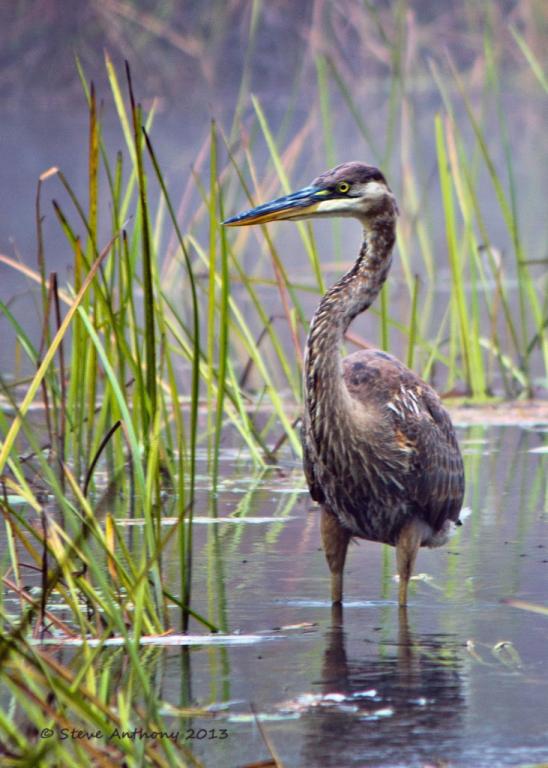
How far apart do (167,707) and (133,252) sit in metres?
1.80

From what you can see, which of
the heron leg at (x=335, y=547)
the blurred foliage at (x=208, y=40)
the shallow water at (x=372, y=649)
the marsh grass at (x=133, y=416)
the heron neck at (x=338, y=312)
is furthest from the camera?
the blurred foliage at (x=208, y=40)

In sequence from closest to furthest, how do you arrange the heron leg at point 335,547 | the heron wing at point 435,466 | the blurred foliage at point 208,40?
the heron leg at point 335,547 < the heron wing at point 435,466 < the blurred foliage at point 208,40

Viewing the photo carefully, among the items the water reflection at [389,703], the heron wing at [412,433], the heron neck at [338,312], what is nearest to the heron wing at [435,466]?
the heron wing at [412,433]

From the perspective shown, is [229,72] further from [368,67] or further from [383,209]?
[383,209]

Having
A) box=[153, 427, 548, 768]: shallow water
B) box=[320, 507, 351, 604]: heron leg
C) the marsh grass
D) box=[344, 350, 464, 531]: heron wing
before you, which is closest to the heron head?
the marsh grass

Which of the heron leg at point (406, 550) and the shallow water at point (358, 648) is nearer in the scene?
the shallow water at point (358, 648)

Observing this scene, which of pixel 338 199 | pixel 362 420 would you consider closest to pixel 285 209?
pixel 338 199

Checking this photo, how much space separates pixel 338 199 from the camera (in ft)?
15.8

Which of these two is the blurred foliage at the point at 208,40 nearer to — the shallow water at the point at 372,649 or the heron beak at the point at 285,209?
the shallow water at the point at 372,649

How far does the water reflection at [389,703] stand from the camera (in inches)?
134

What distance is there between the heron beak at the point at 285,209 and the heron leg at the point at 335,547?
88cm

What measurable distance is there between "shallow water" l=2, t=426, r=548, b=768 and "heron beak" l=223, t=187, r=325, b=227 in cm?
107

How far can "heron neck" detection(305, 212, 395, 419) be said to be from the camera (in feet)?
15.1

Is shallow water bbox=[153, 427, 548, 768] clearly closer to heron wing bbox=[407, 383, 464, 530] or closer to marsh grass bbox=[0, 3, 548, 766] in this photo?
marsh grass bbox=[0, 3, 548, 766]
